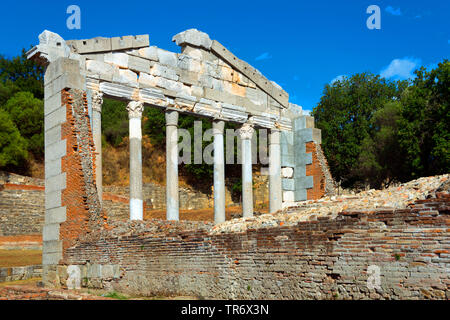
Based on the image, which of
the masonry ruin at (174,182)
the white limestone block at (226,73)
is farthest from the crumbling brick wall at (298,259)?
the white limestone block at (226,73)

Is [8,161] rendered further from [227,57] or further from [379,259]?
[379,259]

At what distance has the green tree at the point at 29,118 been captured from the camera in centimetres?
3831

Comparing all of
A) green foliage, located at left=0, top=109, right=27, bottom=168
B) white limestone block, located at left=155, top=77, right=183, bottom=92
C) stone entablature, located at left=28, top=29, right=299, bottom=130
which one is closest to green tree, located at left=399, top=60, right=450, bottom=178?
stone entablature, located at left=28, top=29, right=299, bottom=130

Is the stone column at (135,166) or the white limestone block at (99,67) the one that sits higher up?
the white limestone block at (99,67)

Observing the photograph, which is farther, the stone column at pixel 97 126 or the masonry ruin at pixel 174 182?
the stone column at pixel 97 126

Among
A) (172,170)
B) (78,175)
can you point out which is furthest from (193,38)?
(78,175)

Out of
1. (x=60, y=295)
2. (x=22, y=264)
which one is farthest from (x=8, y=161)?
(x=60, y=295)

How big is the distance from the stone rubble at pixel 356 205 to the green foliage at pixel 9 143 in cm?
2743

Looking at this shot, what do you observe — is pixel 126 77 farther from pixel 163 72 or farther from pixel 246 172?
pixel 246 172

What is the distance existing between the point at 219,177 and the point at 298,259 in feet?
40.2

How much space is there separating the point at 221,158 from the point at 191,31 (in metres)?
5.32

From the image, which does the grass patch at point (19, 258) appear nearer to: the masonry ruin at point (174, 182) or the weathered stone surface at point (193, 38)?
the masonry ruin at point (174, 182)
